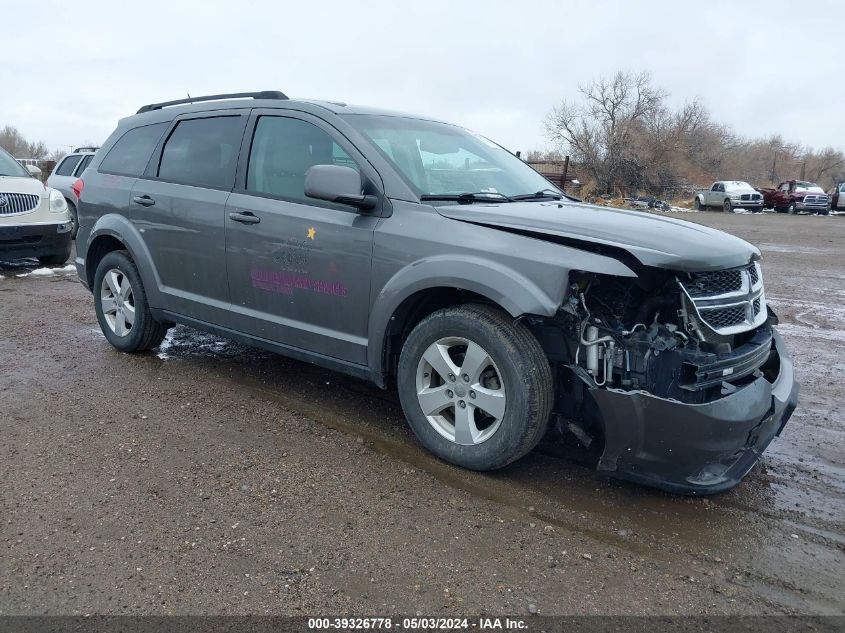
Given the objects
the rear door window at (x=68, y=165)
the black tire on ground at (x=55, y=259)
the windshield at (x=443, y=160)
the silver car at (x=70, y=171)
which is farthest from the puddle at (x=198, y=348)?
the rear door window at (x=68, y=165)

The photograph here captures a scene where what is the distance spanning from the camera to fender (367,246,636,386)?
299 centimetres

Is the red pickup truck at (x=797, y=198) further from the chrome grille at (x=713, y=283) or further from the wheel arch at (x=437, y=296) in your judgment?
the wheel arch at (x=437, y=296)

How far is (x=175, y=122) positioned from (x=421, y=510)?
3425mm

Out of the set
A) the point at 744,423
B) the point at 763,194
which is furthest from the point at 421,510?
the point at 763,194

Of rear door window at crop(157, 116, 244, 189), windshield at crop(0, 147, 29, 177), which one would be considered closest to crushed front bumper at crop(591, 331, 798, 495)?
rear door window at crop(157, 116, 244, 189)

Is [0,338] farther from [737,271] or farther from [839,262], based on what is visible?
[839,262]

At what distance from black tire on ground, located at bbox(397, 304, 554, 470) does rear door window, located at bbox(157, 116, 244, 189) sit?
187cm

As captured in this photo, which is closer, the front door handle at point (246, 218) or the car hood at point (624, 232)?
the car hood at point (624, 232)

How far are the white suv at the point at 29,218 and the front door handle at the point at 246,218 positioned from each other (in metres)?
6.50

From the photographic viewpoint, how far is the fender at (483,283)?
2986 mm

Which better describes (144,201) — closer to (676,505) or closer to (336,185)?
(336,185)

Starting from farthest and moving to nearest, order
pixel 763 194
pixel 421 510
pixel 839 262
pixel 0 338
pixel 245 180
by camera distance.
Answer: pixel 763 194, pixel 839 262, pixel 0 338, pixel 245 180, pixel 421 510

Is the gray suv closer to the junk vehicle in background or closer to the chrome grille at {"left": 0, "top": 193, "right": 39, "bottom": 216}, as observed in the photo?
the chrome grille at {"left": 0, "top": 193, "right": 39, "bottom": 216}

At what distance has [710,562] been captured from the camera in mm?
2734
